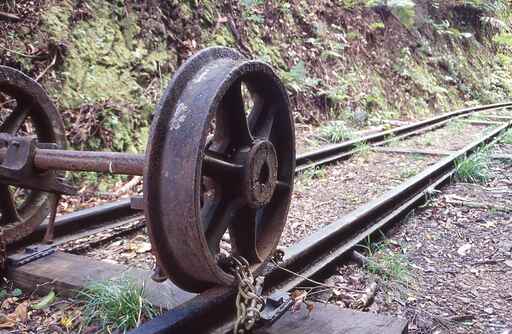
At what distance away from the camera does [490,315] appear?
8.29 ft

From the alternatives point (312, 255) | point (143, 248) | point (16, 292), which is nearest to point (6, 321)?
point (16, 292)

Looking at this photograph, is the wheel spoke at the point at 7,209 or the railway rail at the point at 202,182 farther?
the wheel spoke at the point at 7,209

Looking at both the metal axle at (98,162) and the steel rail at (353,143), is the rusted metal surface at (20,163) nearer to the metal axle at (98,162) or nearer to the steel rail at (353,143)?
the metal axle at (98,162)

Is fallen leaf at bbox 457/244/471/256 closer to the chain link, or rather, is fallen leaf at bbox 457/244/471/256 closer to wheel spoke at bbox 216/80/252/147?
the chain link

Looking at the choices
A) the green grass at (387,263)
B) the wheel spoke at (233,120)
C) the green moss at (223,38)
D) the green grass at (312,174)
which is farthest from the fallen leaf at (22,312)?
the green moss at (223,38)

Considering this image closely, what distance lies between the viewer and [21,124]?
2863 mm

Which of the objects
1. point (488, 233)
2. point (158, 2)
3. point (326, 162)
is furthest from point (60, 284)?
point (158, 2)

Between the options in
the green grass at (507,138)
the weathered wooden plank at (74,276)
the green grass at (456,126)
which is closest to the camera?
the weathered wooden plank at (74,276)

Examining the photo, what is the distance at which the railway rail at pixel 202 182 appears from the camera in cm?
169

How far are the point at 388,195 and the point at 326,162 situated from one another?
1.83 m

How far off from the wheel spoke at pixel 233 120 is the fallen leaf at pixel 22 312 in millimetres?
1213

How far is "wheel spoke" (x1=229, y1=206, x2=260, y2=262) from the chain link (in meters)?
0.16

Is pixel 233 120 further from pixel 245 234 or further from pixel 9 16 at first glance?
pixel 9 16

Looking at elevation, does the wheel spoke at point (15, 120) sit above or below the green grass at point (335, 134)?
above
